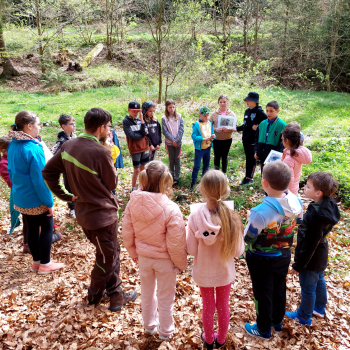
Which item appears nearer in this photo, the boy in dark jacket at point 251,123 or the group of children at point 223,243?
the group of children at point 223,243

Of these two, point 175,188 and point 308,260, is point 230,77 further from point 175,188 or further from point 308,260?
point 308,260

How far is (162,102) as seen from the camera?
15.6 meters

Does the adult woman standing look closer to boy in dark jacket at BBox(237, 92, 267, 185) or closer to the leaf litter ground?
boy in dark jacket at BBox(237, 92, 267, 185)

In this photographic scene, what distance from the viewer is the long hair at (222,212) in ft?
7.40

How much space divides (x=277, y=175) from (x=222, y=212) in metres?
0.64

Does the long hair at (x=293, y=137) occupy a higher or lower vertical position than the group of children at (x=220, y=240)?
higher

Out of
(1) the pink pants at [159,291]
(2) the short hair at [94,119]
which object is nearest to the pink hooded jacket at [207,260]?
(1) the pink pants at [159,291]

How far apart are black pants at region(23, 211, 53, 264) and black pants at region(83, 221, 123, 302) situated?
3.56 ft

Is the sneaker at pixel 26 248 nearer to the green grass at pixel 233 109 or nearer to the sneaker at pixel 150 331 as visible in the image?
the sneaker at pixel 150 331

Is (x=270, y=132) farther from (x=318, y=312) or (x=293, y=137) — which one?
(x=318, y=312)

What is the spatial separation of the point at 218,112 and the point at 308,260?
4.51 m

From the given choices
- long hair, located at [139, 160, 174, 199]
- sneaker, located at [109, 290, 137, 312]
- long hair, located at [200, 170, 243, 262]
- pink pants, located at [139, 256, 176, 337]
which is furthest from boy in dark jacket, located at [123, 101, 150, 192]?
long hair, located at [200, 170, 243, 262]

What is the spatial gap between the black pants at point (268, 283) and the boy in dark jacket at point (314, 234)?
0.24 meters

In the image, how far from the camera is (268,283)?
8.57ft
